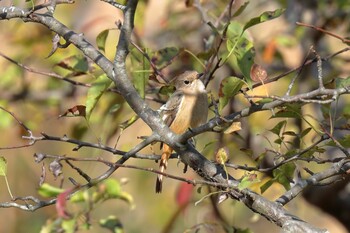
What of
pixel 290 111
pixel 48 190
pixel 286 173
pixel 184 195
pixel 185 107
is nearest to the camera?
pixel 290 111

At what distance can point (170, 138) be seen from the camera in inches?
86.4

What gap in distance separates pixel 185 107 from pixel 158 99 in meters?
0.24

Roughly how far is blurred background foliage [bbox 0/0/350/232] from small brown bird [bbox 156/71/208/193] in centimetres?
9

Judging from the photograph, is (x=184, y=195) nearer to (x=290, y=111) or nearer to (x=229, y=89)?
(x=290, y=111)

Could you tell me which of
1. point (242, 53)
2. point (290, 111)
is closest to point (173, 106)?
point (242, 53)

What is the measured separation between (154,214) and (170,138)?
3.49m

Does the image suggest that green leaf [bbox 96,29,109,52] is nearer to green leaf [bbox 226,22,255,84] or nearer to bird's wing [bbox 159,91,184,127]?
bird's wing [bbox 159,91,184,127]

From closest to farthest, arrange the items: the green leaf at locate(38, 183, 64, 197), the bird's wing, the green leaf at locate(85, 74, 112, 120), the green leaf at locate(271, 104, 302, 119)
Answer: the green leaf at locate(271, 104, 302, 119) < the green leaf at locate(85, 74, 112, 120) < the green leaf at locate(38, 183, 64, 197) < the bird's wing

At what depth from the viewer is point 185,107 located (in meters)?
3.35

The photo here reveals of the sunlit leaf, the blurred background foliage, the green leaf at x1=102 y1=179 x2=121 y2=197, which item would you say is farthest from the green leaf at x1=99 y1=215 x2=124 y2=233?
the sunlit leaf

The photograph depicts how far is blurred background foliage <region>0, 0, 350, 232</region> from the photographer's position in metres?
3.04

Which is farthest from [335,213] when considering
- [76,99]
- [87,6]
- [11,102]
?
[87,6]

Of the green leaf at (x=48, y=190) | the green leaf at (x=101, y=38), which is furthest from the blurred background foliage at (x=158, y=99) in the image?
the green leaf at (x=48, y=190)

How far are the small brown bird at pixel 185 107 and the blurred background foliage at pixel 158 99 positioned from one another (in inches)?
3.5
